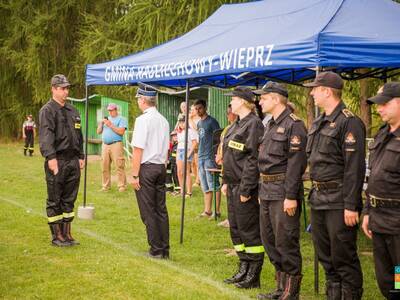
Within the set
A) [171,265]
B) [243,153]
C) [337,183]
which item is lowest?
[171,265]

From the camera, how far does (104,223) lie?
10250 mm

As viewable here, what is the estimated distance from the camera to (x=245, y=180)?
6.21 meters

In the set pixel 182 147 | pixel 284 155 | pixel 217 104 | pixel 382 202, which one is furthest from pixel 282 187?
pixel 217 104

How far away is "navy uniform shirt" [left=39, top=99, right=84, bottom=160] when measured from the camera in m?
7.93

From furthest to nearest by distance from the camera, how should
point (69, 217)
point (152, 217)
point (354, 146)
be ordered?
1. point (69, 217)
2. point (152, 217)
3. point (354, 146)

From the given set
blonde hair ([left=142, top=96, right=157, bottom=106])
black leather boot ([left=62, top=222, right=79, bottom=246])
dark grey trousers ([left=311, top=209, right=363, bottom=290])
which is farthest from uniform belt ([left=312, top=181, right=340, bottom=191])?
black leather boot ([left=62, top=222, right=79, bottom=246])

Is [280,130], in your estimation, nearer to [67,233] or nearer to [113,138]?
[67,233]

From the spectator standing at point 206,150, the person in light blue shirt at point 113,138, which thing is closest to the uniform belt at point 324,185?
the spectator standing at point 206,150

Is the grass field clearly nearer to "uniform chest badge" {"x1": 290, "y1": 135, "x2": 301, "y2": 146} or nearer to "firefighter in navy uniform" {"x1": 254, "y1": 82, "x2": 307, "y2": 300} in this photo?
"firefighter in navy uniform" {"x1": 254, "y1": 82, "x2": 307, "y2": 300}

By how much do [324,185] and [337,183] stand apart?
0.12m

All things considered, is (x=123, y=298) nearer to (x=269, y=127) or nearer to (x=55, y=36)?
(x=269, y=127)

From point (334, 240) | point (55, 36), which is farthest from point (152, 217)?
point (55, 36)

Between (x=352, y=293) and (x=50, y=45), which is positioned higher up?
(x=50, y=45)

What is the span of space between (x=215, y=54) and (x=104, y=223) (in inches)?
149
